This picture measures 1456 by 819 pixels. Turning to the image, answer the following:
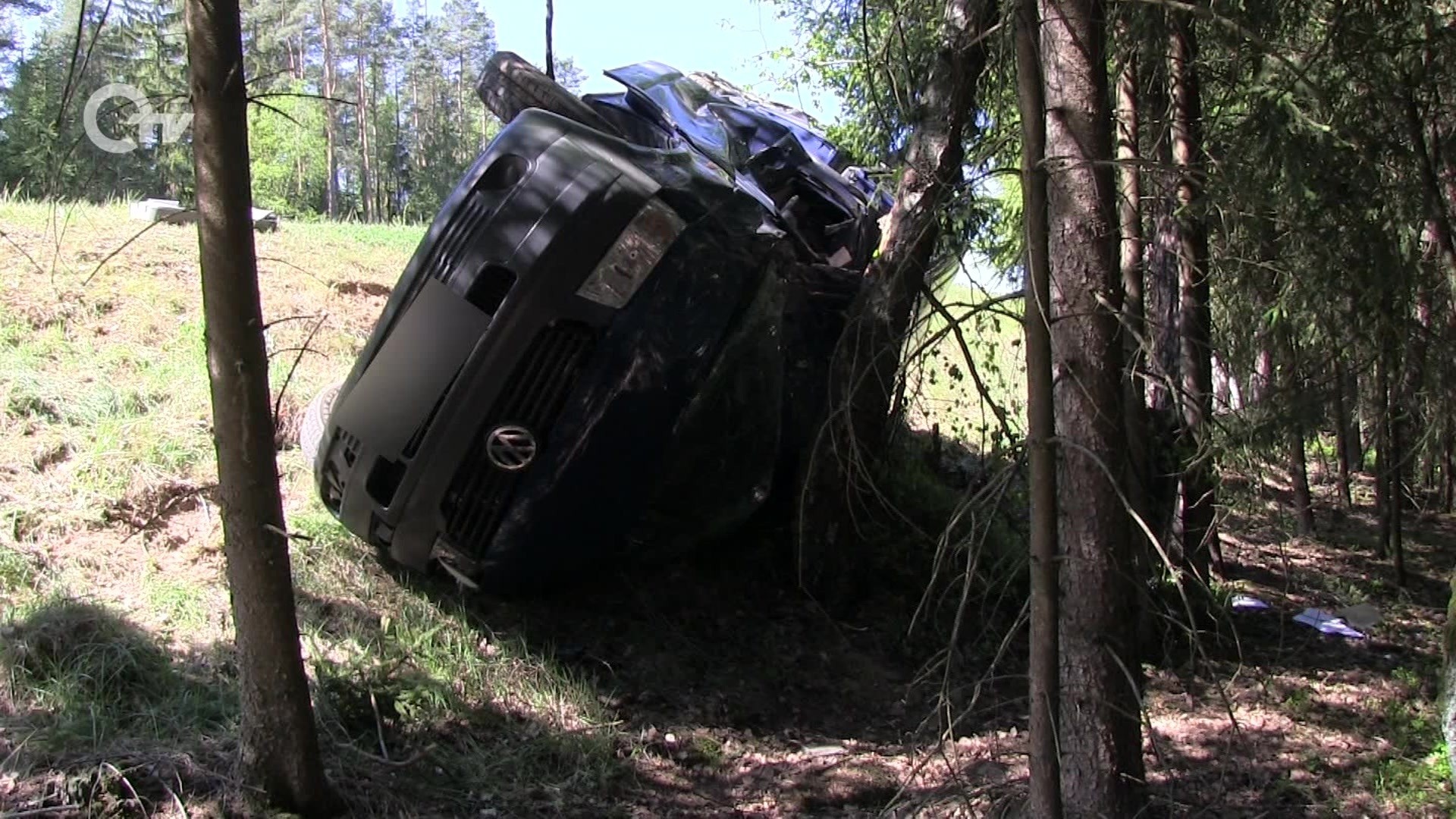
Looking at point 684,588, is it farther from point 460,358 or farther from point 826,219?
point 826,219

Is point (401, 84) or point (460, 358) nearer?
point (460, 358)

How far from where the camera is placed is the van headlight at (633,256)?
4238mm

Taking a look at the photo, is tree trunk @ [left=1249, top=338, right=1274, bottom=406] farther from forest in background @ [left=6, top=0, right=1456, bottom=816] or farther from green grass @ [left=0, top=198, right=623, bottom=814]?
green grass @ [left=0, top=198, right=623, bottom=814]

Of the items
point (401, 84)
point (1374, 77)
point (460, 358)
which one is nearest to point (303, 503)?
point (460, 358)

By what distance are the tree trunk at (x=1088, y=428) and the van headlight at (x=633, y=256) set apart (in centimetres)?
189

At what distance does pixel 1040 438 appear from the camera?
282 centimetres

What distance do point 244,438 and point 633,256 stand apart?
179 centimetres

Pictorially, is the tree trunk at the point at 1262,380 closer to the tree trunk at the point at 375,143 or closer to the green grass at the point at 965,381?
the green grass at the point at 965,381

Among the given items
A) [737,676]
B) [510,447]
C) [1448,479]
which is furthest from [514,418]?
[1448,479]

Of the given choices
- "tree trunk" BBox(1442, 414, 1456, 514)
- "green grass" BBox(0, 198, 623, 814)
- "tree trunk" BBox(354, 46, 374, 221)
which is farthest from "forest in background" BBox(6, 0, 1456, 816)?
"tree trunk" BBox(354, 46, 374, 221)

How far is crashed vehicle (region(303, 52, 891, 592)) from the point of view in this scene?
4148 mm

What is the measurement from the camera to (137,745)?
327 centimetres

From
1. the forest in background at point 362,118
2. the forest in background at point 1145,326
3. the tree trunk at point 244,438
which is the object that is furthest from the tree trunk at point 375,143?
the tree trunk at point 244,438

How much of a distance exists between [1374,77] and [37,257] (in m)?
7.90
